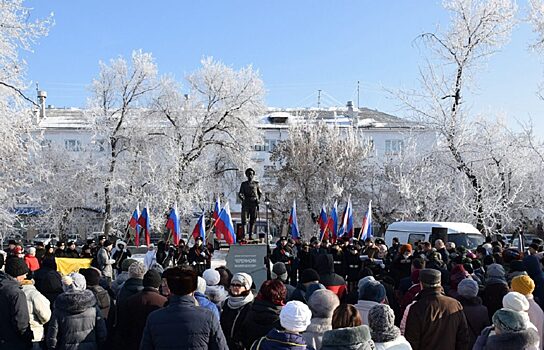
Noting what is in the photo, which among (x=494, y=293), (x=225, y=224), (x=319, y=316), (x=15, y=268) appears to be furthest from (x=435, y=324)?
(x=225, y=224)

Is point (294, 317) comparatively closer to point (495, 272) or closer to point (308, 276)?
point (308, 276)

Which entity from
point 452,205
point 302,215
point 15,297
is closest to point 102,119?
point 302,215

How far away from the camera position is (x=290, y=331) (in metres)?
4.68

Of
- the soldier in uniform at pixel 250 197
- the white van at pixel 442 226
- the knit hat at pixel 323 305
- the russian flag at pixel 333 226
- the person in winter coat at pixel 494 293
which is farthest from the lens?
the russian flag at pixel 333 226

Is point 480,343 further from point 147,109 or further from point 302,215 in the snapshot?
point 302,215

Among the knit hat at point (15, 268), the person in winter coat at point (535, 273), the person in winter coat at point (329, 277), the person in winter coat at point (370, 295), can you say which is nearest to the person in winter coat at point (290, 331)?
the person in winter coat at point (370, 295)

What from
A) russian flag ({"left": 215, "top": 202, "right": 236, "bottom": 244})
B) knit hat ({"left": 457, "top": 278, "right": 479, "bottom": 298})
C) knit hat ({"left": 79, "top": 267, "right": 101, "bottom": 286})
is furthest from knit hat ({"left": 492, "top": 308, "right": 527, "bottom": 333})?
russian flag ({"left": 215, "top": 202, "right": 236, "bottom": 244})

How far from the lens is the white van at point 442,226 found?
1968cm

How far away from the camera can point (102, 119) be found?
1435 inches

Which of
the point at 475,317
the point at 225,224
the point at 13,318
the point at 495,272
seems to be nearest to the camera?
the point at 13,318

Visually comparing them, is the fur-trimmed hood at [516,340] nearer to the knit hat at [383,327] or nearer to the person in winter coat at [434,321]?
the knit hat at [383,327]

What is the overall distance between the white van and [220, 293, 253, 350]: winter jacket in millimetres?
14262

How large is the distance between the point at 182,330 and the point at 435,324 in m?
2.71

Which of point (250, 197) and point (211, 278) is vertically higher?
point (250, 197)
